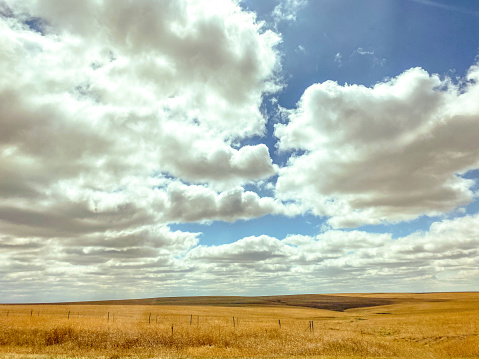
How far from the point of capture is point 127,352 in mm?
28828

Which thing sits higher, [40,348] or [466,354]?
[40,348]

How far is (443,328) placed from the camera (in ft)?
149

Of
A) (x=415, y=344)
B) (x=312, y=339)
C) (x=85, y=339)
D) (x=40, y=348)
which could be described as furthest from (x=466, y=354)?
(x=40, y=348)

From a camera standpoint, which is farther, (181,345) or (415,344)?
(415,344)

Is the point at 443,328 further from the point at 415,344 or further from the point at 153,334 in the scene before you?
the point at 153,334

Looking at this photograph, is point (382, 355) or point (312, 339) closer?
point (382, 355)

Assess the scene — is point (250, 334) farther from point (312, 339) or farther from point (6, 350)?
point (6, 350)

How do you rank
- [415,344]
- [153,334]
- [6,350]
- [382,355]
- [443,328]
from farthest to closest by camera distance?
[443,328] → [415,344] → [153,334] → [382,355] → [6,350]

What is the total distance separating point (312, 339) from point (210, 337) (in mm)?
10496

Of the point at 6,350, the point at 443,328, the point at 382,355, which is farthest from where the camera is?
the point at 443,328

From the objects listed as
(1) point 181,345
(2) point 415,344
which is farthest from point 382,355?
(1) point 181,345

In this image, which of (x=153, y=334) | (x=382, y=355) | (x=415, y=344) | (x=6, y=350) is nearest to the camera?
(x=6, y=350)

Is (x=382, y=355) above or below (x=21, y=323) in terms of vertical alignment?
below

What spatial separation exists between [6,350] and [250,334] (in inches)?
892
